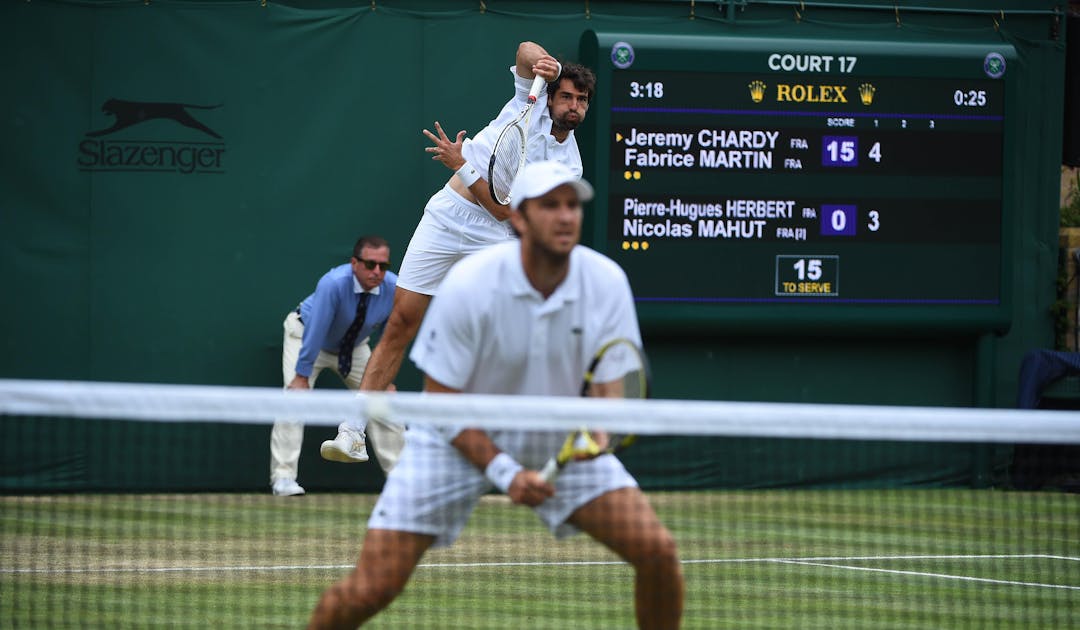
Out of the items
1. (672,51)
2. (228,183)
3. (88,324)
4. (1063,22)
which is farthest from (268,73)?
(1063,22)

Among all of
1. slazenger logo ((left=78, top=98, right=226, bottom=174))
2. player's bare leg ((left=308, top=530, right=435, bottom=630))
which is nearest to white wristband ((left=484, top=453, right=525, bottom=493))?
player's bare leg ((left=308, top=530, right=435, bottom=630))

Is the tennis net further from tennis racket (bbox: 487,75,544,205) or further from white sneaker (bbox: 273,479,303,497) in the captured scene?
tennis racket (bbox: 487,75,544,205)

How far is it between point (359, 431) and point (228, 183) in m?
2.99

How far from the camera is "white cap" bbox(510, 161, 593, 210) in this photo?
4.47m

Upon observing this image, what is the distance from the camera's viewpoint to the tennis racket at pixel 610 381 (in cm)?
430

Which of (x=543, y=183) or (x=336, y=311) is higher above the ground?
(x=543, y=183)

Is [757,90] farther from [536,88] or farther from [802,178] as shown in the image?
[536,88]

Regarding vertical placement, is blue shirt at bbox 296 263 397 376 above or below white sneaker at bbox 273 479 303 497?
above

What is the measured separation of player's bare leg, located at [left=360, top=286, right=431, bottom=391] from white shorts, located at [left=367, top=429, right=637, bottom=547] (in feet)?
11.2

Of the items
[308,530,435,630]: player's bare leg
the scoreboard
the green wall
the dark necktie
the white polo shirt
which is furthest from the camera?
the scoreboard

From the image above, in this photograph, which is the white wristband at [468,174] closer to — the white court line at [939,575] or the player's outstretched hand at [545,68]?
the player's outstretched hand at [545,68]

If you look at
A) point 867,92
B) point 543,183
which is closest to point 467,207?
point 543,183

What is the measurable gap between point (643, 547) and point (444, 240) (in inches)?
151

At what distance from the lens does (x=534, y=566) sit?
7215mm
